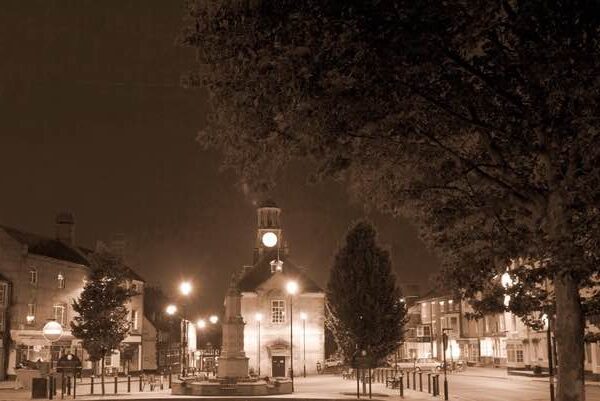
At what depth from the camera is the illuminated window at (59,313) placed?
209ft

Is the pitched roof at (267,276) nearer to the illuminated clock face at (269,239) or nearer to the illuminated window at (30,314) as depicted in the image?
the illuminated clock face at (269,239)

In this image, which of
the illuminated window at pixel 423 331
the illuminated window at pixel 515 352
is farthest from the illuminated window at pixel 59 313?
the illuminated window at pixel 423 331

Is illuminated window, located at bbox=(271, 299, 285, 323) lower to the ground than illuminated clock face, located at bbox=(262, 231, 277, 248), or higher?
lower

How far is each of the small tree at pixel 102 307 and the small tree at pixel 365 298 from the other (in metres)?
15.3

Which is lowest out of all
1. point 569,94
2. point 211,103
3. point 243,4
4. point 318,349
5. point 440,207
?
point 318,349

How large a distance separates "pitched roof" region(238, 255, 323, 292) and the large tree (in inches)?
2288

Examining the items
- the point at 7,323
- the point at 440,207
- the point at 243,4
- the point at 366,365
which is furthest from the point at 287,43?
the point at 7,323

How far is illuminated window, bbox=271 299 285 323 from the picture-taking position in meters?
71.3

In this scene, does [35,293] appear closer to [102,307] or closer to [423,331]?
[102,307]

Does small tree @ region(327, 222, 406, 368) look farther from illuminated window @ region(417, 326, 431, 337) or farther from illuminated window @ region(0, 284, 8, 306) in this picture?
illuminated window @ region(417, 326, 431, 337)

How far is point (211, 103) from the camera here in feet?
49.1

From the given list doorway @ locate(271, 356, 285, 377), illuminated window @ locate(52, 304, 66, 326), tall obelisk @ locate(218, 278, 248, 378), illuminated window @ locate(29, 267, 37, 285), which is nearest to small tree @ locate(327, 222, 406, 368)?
tall obelisk @ locate(218, 278, 248, 378)

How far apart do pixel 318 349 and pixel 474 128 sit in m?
58.8

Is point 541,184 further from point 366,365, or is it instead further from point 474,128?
point 366,365
